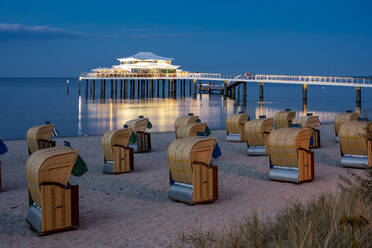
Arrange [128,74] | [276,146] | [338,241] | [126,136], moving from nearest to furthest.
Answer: [338,241]
[276,146]
[126,136]
[128,74]

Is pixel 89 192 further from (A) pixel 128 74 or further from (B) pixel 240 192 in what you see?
(A) pixel 128 74

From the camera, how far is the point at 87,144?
1769cm

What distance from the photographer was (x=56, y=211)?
→ 6.88m

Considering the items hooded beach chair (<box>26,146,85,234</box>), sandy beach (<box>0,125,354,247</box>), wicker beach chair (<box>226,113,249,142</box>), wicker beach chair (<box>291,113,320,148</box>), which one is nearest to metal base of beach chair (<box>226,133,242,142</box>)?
wicker beach chair (<box>226,113,249,142</box>)

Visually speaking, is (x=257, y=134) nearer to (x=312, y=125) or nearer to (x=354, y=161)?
(x=354, y=161)

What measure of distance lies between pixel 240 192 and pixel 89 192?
9.82ft

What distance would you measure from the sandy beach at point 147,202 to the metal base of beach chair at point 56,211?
12 cm

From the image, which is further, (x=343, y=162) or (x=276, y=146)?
(x=343, y=162)

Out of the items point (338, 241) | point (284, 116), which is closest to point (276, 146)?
point (338, 241)

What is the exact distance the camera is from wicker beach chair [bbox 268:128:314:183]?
32.7 ft

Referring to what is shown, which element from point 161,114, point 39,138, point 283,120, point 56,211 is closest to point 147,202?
point 56,211

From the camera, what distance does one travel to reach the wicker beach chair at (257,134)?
13758mm

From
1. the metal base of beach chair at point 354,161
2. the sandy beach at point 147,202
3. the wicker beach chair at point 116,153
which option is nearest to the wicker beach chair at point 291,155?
the sandy beach at point 147,202

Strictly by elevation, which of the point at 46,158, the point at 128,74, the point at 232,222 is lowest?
the point at 232,222
